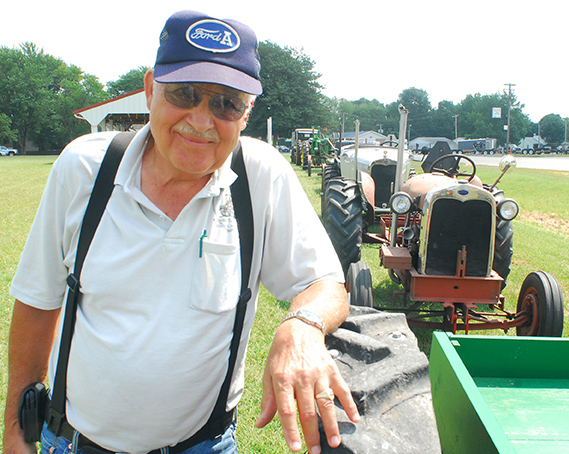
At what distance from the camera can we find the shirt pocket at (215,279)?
1.26 meters

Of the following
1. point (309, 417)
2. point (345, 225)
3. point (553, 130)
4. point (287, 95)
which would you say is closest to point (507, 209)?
point (345, 225)

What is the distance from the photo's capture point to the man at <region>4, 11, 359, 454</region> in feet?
4.17

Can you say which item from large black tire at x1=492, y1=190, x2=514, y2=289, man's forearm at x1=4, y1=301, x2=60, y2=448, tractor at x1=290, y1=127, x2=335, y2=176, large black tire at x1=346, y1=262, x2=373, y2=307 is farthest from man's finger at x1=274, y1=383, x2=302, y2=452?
tractor at x1=290, y1=127, x2=335, y2=176

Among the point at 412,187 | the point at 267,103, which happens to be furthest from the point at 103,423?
the point at 267,103

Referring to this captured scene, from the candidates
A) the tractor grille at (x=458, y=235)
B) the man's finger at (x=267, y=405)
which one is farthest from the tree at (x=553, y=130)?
the man's finger at (x=267, y=405)

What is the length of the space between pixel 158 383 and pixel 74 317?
1.06 ft

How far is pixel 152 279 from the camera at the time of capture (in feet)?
4.16

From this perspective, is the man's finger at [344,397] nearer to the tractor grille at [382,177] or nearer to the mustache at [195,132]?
the mustache at [195,132]

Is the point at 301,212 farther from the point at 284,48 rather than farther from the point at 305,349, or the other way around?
the point at 284,48

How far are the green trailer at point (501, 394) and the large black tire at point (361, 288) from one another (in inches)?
94.8

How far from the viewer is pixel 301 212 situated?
1.42m

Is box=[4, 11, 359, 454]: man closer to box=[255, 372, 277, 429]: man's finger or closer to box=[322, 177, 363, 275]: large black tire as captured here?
box=[255, 372, 277, 429]: man's finger

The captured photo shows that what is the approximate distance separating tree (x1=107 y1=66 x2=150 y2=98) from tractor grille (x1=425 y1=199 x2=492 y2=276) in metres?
87.7

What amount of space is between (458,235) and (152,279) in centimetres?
345
